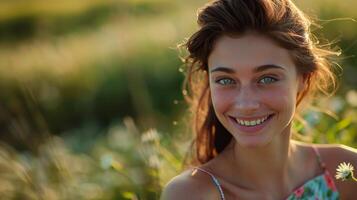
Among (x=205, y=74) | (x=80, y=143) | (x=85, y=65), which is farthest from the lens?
(x=85, y=65)

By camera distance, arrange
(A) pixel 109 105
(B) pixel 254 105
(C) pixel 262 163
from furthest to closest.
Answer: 1. (A) pixel 109 105
2. (C) pixel 262 163
3. (B) pixel 254 105

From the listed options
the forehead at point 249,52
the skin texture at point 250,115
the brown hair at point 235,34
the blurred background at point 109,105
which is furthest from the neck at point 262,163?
the blurred background at point 109,105

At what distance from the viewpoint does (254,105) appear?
291 cm

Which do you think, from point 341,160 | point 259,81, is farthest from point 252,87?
point 341,160

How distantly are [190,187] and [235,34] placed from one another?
55 cm

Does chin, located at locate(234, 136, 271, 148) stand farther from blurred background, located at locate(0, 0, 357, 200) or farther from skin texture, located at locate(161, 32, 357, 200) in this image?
blurred background, located at locate(0, 0, 357, 200)

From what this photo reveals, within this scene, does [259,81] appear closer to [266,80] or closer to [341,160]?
[266,80]

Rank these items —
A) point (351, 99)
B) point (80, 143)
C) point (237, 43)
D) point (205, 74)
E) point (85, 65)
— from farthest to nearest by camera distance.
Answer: point (85, 65) → point (80, 143) → point (351, 99) → point (205, 74) → point (237, 43)

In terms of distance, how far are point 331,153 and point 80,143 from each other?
11.6ft

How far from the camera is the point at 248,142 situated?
2.99 metres

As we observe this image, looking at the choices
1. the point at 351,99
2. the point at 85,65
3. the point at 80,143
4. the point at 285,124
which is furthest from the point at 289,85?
the point at 85,65

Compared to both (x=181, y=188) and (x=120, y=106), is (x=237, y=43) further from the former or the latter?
(x=120, y=106)

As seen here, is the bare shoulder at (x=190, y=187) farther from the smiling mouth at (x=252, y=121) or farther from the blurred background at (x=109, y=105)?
the blurred background at (x=109, y=105)

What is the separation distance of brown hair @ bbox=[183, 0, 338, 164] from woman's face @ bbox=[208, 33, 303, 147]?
4cm
